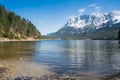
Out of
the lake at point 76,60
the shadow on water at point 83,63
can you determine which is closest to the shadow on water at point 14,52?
the lake at point 76,60

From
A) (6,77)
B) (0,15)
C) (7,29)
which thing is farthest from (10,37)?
(6,77)

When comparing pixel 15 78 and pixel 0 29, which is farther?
pixel 0 29

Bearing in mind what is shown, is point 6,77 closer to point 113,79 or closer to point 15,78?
point 15,78

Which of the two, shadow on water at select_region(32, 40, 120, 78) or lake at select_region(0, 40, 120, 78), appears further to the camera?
lake at select_region(0, 40, 120, 78)

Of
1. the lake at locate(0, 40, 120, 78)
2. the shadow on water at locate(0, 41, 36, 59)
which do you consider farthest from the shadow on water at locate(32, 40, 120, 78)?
the shadow on water at locate(0, 41, 36, 59)

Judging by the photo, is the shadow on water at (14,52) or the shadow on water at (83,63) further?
the shadow on water at (14,52)

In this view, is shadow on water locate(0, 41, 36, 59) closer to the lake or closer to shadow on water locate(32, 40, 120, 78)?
the lake

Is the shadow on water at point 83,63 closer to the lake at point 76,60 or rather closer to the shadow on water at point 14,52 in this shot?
the lake at point 76,60

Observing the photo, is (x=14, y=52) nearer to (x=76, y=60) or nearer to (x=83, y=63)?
(x=76, y=60)

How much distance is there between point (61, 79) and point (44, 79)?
203 centimetres

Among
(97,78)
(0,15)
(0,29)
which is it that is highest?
(0,15)

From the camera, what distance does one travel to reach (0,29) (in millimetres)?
172500

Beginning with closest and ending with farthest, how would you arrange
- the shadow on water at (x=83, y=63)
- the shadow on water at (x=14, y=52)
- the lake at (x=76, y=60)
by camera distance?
the shadow on water at (x=83, y=63) → the lake at (x=76, y=60) → the shadow on water at (x=14, y=52)

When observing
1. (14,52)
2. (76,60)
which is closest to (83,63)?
(76,60)
